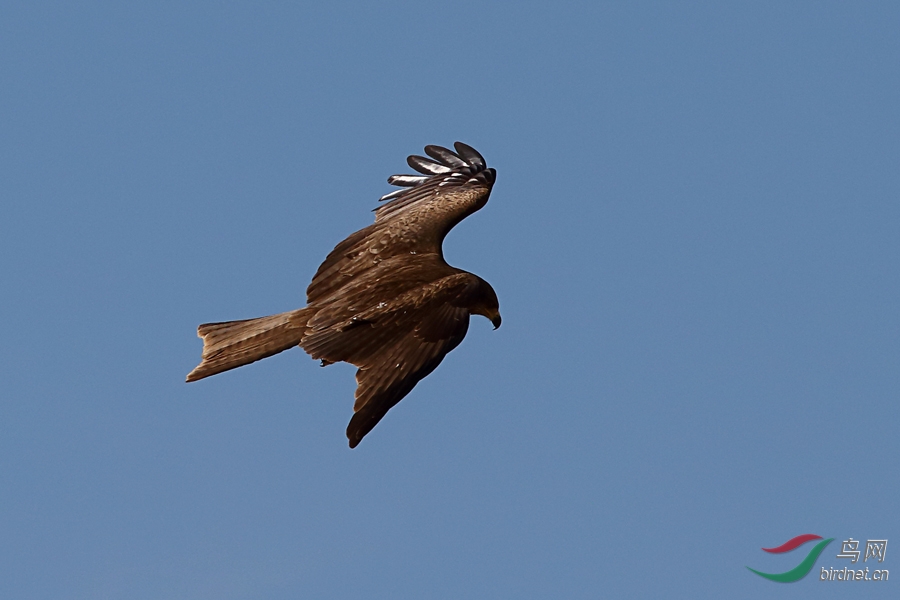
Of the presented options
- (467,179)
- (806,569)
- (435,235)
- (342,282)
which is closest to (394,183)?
(467,179)

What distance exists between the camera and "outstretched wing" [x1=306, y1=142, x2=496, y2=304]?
17.9 meters

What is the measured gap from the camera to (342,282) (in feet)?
57.6

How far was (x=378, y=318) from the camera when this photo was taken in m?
15.8

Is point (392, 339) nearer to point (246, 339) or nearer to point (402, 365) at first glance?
point (402, 365)

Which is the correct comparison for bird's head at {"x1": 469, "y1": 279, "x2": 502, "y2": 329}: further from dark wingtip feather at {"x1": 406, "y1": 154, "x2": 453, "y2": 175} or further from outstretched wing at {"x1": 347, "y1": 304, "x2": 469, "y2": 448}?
dark wingtip feather at {"x1": 406, "y1": 154, "x2": 453, "y2": 175}

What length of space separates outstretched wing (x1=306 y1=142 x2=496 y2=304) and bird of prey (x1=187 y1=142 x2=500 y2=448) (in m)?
0.02

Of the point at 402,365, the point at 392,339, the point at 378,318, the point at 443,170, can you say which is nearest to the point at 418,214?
the point at 443,170

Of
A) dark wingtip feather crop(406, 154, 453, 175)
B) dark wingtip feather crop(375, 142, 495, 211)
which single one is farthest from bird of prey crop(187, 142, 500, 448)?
dark wingtip feather crop(406, 154, 453, 175)

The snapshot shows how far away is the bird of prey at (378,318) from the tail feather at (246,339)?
12 mm

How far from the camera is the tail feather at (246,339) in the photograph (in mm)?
16172

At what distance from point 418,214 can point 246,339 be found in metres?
3.90

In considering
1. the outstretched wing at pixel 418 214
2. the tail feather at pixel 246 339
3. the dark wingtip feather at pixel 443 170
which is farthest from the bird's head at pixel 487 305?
the dark wingtip feather at pixel 443 170

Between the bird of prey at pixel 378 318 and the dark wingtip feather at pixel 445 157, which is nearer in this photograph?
the bird of prey at pixel 378 318

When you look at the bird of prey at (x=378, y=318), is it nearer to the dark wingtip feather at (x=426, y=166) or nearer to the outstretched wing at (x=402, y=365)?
the outstretched wing at (x=402, y=365)
